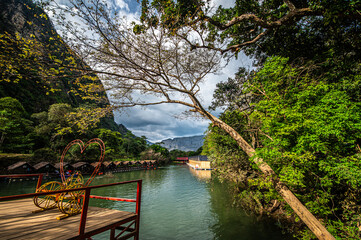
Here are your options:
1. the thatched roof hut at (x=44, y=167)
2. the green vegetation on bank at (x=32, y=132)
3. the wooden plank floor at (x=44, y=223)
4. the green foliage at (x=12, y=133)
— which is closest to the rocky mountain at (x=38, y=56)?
the wooden plank floor at (x=44, y=223)

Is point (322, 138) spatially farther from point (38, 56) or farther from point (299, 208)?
point (38, 56)

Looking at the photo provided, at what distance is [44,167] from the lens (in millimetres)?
22766

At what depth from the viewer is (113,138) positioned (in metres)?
44.4

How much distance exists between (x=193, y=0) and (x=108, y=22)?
12.4 feet

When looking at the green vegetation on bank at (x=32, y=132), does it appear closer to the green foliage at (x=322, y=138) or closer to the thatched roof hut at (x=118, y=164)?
the thatched roof hut at (x=118, y=164)

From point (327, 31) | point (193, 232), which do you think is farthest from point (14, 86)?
point (327, 31)

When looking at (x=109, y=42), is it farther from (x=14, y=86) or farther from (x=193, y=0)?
(x=14, y=86)

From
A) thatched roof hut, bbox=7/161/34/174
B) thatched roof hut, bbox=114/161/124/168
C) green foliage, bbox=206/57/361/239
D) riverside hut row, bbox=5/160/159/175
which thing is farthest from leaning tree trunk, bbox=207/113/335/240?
thatched roof hut, bbox=114/161/124/168

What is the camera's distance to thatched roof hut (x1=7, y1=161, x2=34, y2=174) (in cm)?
1870

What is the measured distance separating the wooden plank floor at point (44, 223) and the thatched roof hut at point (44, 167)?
23.8 m

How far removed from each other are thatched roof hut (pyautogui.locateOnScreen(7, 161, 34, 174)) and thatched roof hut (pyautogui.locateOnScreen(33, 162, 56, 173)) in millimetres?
709

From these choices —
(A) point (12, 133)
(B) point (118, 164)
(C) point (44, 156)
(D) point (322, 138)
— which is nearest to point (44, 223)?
(D) point (322, 138)

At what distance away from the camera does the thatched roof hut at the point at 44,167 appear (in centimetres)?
2122

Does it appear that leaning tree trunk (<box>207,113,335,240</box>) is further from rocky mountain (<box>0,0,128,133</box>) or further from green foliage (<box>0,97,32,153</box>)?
green foliage (<box>0,97,32,153</box>)
